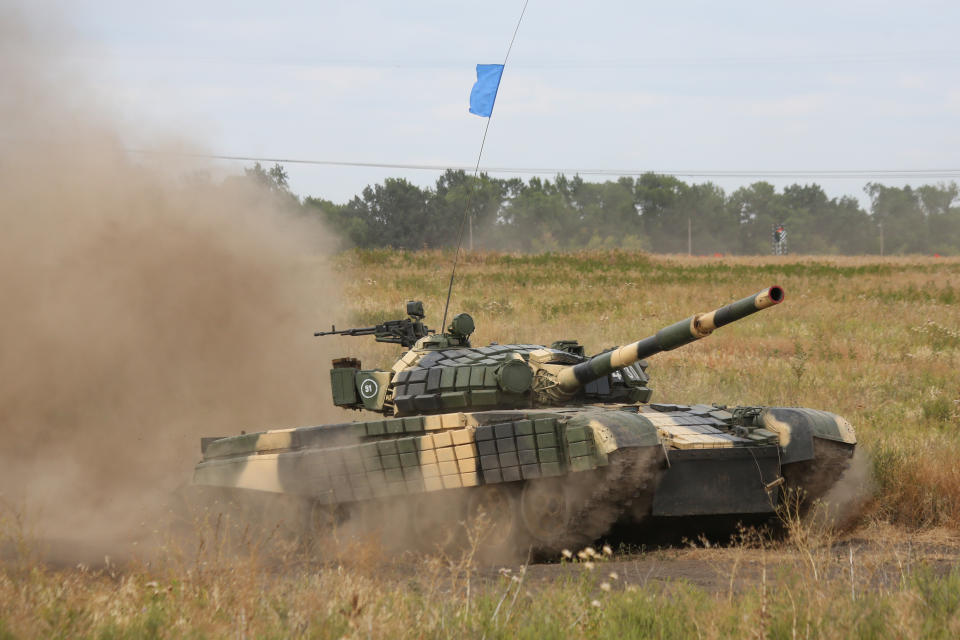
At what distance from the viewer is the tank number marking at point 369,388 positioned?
1244 centimetres

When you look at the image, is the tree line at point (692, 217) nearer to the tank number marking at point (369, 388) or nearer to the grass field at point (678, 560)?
the grass field at point (678, 560)

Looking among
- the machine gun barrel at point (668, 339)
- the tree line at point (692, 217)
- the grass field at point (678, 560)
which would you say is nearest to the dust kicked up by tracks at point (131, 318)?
the grass field at point (678, 560)

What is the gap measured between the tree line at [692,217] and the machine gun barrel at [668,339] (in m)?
48.8

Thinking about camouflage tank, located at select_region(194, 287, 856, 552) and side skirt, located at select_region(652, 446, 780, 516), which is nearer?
camouflage tank, located at select_region(194, 287, 856, 552)

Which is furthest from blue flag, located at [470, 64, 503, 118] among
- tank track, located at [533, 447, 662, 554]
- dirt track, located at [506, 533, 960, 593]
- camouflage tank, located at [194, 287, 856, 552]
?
dirt track, located at [506, 533, 960, 593]

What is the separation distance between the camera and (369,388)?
40.9 feet

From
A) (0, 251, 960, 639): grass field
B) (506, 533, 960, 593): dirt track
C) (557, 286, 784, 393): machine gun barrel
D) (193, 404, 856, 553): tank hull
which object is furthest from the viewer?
(193, 404, 856, 553): tank hull

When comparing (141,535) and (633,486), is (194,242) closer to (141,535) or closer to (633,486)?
(141,535)

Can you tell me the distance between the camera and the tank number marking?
1244cm

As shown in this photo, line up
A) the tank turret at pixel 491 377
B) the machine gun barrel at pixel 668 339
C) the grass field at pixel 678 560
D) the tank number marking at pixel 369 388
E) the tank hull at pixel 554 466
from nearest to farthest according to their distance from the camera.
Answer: the grass field at pixel 678 560
the machine gun barrel at pixel 668 339
the tank hull at pixel 554 466
the tank turret at pixel 491 377
the tank number marking at pixel 369 388

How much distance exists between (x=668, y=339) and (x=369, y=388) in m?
3.77

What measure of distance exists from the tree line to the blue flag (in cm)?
4557

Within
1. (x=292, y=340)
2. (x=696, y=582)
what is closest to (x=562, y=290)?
(x=292, y=340)

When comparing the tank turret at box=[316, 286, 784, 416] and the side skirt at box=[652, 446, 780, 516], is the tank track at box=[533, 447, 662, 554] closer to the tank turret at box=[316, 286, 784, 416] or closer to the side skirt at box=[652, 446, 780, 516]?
the side skirt at box=[652, 446, 780, 516]
